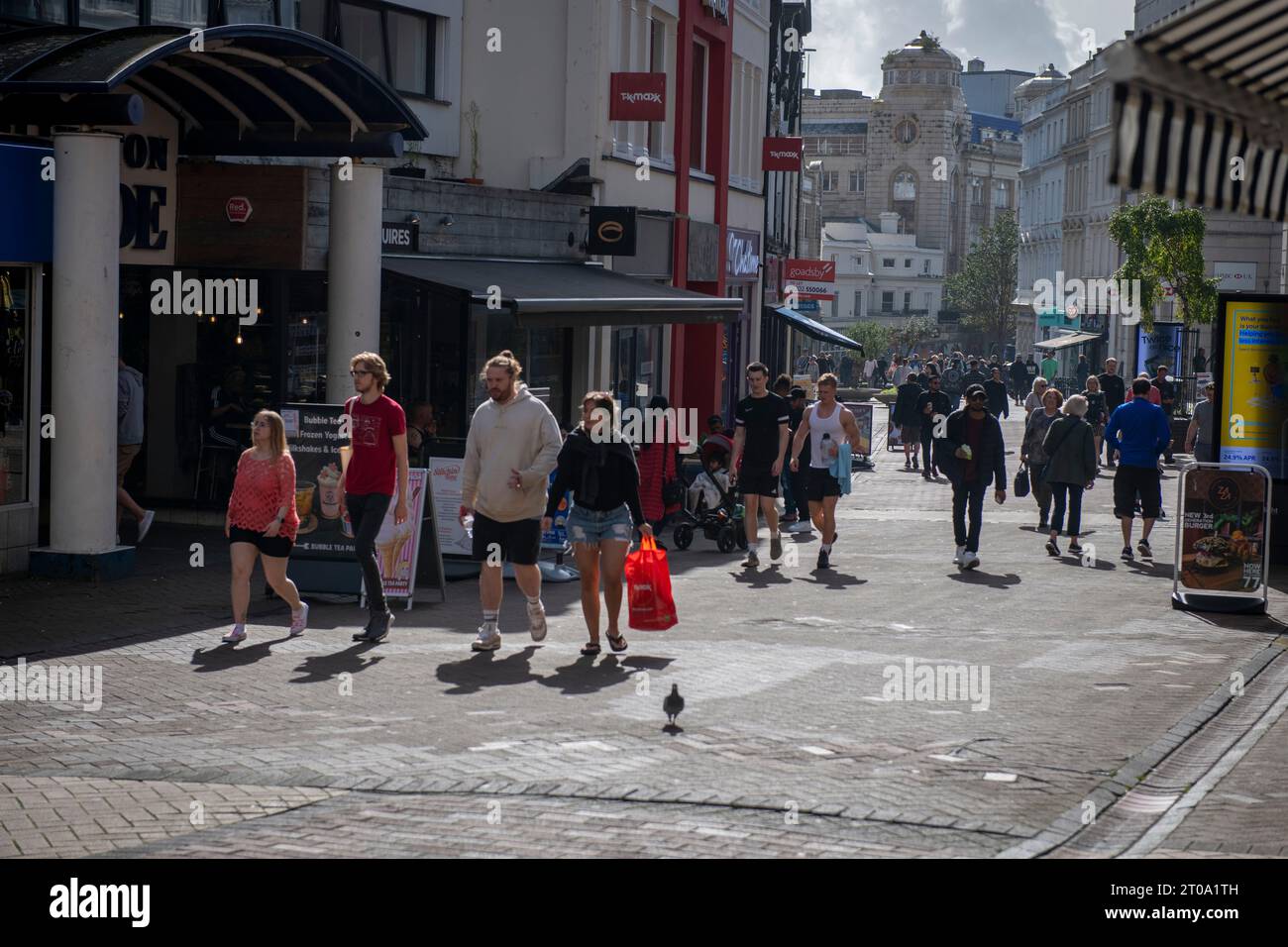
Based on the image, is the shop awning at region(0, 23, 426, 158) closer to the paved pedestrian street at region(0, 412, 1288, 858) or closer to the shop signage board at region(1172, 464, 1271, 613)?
the paved pedestrian street at region(0, 412, 1288, 858)

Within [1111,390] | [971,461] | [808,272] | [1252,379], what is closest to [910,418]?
[1111,390]

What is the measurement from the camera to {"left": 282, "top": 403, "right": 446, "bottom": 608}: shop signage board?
1330cm

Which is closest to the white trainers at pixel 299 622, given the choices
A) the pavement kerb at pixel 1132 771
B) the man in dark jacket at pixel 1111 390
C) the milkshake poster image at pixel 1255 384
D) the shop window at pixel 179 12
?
the pavement kerb at pixel 1132 771

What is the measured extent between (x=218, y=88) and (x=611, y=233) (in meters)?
7.90

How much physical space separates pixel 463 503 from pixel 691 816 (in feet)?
15.1

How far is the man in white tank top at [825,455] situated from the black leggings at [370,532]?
6.10 meters

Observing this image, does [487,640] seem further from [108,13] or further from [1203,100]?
[108,13]

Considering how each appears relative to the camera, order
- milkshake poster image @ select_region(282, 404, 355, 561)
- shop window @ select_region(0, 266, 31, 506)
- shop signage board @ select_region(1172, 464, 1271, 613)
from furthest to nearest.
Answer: shop signage board @ select_region(1172, 464, 1271, 613)
shop window @ select_region(0, 266, 31, 506)
milkshake poster image @ select_region(282, 404, 355, 561)

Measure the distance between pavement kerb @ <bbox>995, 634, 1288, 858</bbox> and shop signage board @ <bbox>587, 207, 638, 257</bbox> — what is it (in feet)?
40.8

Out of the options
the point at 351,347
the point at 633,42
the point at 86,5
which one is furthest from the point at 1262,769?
the point at 633,42

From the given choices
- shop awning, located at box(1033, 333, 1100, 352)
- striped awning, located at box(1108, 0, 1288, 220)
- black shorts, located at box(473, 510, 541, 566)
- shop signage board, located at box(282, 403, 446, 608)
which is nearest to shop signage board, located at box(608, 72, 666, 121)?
shop signage board, located at box(282, 403, 446, 608)

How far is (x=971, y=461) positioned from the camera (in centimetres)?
1741

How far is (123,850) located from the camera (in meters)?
6.92
